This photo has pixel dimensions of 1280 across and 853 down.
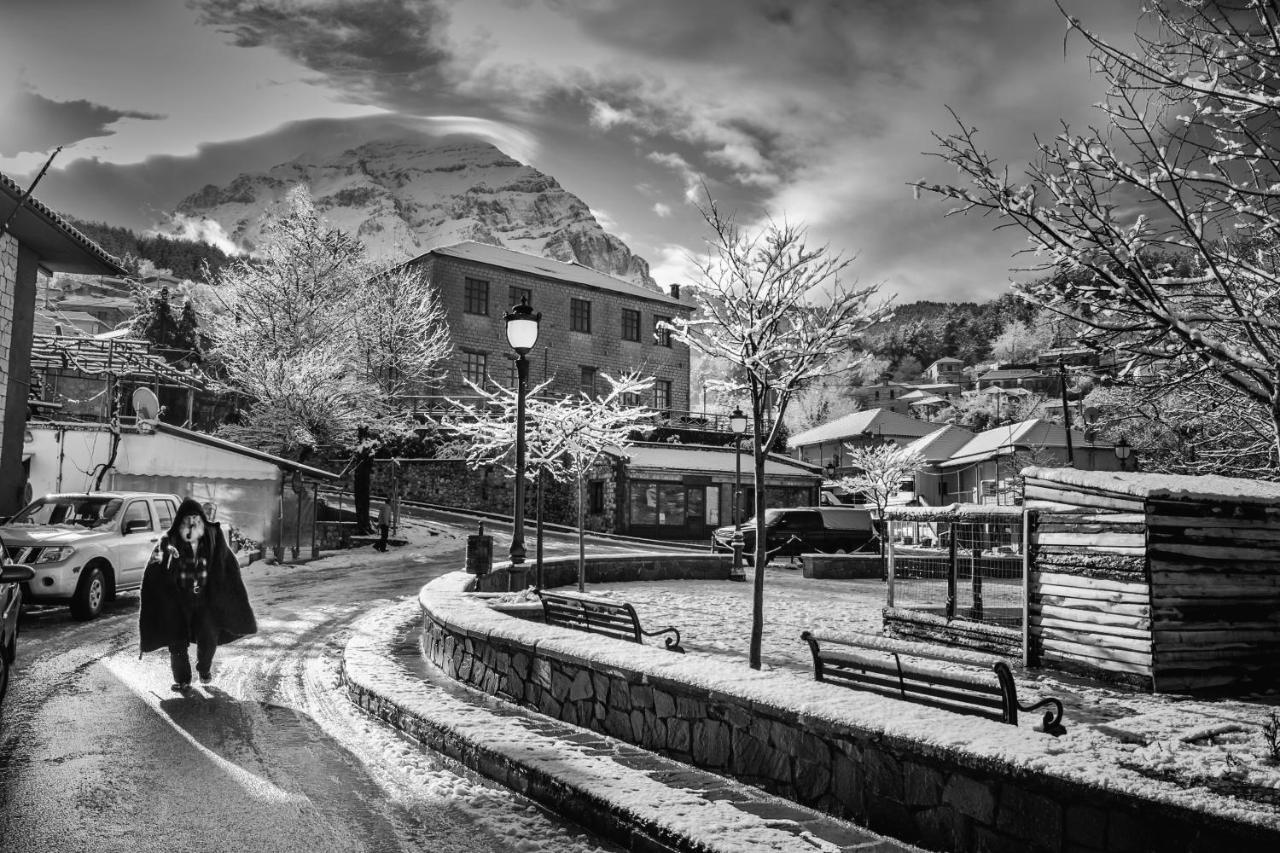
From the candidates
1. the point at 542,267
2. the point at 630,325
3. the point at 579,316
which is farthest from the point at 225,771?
the point at 630,325

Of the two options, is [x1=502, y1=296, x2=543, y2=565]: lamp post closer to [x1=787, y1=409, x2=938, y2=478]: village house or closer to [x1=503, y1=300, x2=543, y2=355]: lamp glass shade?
[x1=503, y1=300, x2=543, y2=355]: lamp glass shade

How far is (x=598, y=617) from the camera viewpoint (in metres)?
8.23

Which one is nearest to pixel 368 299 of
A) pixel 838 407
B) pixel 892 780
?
pixel 892 780

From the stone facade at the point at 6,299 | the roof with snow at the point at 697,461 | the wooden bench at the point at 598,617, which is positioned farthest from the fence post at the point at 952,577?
the roof with snow at the point at 697,461

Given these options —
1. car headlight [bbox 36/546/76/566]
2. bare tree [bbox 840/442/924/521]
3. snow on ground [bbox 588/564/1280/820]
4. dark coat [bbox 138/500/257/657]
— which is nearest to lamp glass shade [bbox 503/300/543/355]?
snow on ground [bbox 588/564/1280/820]

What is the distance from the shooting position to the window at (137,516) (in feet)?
42.4

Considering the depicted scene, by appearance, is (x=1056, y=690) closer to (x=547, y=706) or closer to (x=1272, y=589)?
(x=1272, y=589)

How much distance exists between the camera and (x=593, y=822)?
4348mm

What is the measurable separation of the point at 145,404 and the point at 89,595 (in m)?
10.9

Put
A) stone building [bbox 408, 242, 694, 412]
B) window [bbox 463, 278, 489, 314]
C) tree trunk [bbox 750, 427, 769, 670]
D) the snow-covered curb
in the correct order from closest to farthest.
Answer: the snow-covered curb
tree trunk [bbox 750, 427, 769, 670]
stone building [bbox 408, 242, 694, 412]
window [bbox 463, 278, 489, 314]

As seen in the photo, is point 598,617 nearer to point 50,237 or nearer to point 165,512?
point 165,512

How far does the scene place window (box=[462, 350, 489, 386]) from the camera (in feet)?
134

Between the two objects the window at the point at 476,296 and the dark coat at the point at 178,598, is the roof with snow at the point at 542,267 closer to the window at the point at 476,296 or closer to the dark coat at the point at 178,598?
the window at the point at 476,296

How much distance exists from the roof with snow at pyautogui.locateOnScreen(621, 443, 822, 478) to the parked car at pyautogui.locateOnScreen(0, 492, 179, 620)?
22547mm
